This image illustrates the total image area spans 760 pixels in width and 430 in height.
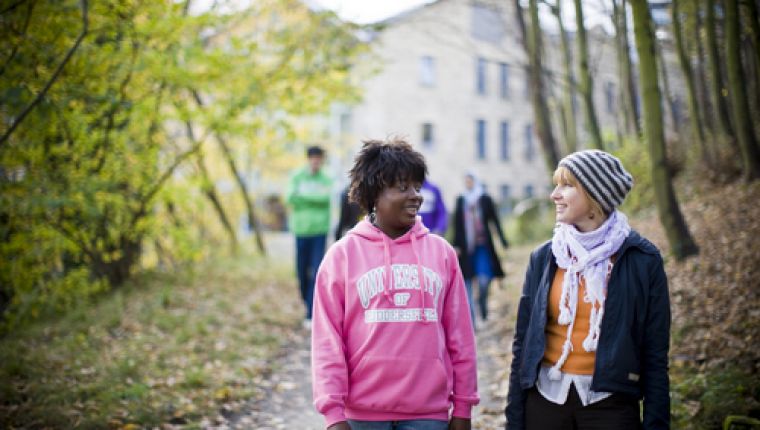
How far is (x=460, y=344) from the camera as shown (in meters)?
2.95

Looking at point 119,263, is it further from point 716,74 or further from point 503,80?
point 503,80

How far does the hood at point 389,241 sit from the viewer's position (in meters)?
2.86

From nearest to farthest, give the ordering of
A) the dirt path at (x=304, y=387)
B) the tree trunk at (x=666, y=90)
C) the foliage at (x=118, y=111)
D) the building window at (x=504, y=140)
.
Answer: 1. the dirt path at (x=304, y=387)
2. the foliage at (x=118, y=111)
3. the tree trunk at (x=666, y=90)
4. the building window at (x=504, y=140)

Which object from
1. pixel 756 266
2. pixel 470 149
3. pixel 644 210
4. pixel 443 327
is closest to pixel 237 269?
pixel 644 210

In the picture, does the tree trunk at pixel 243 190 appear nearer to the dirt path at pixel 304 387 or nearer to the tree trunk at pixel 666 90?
the dirt path at pixel 304 387

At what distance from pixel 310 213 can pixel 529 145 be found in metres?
35.2

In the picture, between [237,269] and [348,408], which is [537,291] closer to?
[348,408]

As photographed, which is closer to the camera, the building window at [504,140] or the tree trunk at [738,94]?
the tree trunk at [738,94]

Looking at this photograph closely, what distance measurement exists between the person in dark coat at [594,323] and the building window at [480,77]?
37525mm

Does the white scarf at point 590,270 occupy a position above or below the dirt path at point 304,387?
above

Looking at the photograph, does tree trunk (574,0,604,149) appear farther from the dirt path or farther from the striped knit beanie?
the striped knit beanie

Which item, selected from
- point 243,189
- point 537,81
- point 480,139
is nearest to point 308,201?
point 537,81

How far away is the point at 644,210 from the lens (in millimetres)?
14633

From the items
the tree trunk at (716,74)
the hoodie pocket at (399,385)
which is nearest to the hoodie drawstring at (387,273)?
the hoodie pocket at (399,385)
